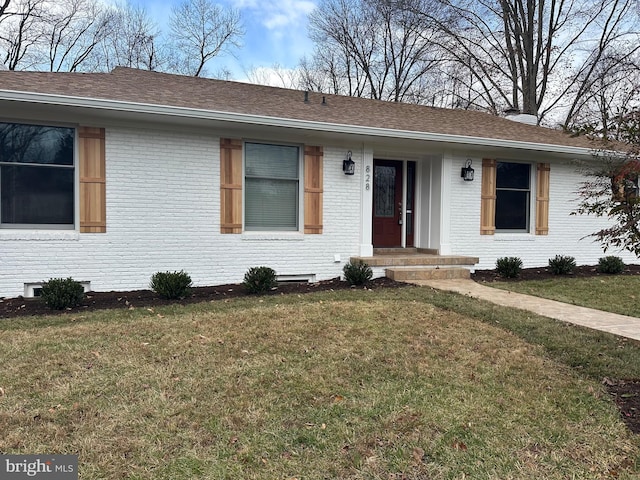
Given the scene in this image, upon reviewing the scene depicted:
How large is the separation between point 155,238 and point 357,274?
3.31 meters

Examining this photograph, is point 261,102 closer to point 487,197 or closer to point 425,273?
point 425,273

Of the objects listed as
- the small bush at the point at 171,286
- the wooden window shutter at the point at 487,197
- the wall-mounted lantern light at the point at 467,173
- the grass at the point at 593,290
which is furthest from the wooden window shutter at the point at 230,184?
the wooden window shutter at the point at 487,197

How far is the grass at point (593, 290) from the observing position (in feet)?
21.0

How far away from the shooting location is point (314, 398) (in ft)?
10.1

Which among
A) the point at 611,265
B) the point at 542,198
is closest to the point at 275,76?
the point at 542,198

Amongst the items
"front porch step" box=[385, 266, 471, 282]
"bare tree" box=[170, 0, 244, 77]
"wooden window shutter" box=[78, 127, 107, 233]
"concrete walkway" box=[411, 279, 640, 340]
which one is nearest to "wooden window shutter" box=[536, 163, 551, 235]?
"front porch step" box=[385, 266, 471, 282]

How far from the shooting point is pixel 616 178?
3.18 meters

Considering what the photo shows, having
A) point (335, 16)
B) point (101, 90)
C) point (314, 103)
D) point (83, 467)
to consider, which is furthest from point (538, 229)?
point (335, 16)

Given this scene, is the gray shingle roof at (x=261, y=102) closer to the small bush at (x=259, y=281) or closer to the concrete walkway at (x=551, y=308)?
the small bush at (x=259, y=281)

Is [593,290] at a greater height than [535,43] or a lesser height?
lesser

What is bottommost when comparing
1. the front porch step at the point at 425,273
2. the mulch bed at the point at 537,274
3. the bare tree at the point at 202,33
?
the mulch bed at the point at 537,274

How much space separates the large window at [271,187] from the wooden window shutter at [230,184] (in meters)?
0.21

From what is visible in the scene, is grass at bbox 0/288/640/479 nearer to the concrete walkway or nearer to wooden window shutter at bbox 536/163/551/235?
the concrete walkway

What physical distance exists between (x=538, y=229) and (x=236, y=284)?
21.3 feet
